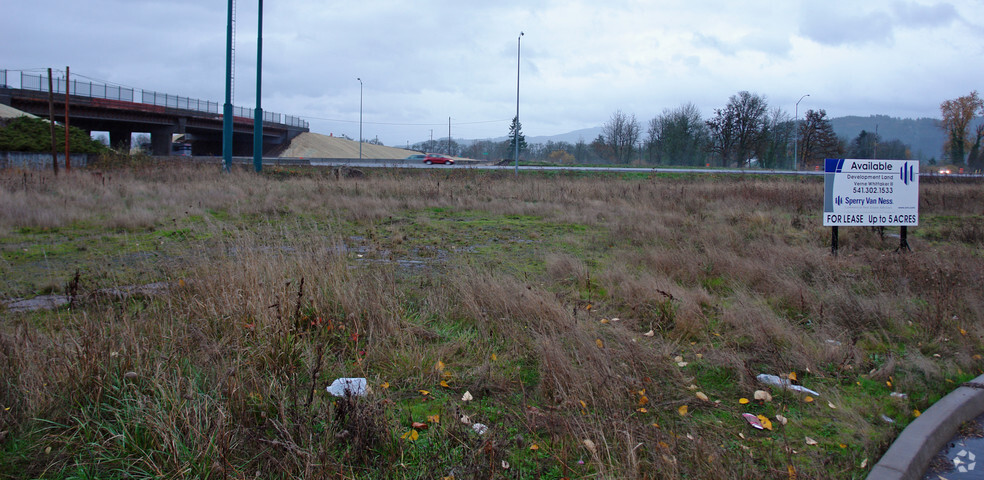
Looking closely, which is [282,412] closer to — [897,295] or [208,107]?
[897,295]

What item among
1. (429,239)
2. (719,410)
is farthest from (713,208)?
(719,410)

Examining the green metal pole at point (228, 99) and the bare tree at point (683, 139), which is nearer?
the green metal pole at point (228, 99)

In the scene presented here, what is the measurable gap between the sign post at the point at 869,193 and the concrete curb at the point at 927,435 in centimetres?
524

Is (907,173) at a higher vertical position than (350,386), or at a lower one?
higher

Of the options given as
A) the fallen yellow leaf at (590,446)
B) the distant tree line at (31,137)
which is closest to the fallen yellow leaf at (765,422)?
the fallen yellow leaf at (590,446)

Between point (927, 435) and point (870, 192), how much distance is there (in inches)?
279

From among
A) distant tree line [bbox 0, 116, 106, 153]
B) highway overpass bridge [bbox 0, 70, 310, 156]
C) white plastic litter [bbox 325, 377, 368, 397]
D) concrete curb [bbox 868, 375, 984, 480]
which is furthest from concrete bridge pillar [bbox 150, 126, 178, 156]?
concrete curb [bbox 868, 375, 984, 480]

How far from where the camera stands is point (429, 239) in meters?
11.6

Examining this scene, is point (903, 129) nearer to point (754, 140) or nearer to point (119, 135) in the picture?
point (754, 140)

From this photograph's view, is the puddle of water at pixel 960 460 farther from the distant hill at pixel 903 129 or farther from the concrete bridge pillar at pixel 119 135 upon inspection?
the distant hill at pixel 903 129

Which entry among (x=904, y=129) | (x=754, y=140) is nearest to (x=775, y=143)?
(x=754, y=140)

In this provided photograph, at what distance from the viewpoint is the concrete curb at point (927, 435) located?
3.54m

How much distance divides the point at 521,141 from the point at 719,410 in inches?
3026

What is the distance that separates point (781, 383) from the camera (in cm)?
474
